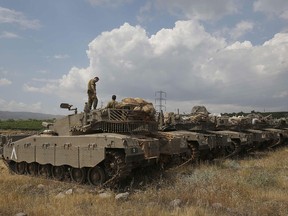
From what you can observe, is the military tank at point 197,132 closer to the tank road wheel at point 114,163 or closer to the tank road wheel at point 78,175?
the tank road wheel at point 78,175

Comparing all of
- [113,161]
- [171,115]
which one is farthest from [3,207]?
[171,115]

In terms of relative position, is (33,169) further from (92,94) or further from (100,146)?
(100,146)

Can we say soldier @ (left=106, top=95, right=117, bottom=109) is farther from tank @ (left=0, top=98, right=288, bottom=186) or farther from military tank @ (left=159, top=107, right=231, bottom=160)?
military tank @ (left=159, top=107, right=231, bottom=160)

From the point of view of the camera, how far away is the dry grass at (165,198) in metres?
7.92

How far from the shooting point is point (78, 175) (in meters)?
11.9

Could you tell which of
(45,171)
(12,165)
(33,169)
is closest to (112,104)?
(45,171)

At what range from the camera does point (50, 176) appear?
41.9 ft

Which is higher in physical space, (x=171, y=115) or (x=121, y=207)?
(x=171, y=115)

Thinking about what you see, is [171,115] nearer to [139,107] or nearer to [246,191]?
[139,107]

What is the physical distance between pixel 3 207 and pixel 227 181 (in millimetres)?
5558

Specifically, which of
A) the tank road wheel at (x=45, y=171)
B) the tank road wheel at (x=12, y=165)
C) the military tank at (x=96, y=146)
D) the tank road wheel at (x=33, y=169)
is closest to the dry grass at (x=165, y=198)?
the tank road wheel at (x=45, y=171)

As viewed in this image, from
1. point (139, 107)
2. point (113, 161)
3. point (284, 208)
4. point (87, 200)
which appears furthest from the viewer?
point (139, 107)

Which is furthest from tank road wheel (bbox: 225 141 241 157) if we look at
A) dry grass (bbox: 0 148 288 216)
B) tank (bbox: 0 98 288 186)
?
dry grass (bbox: 0 148 288 216)

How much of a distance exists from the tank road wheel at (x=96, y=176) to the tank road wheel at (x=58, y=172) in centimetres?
117
